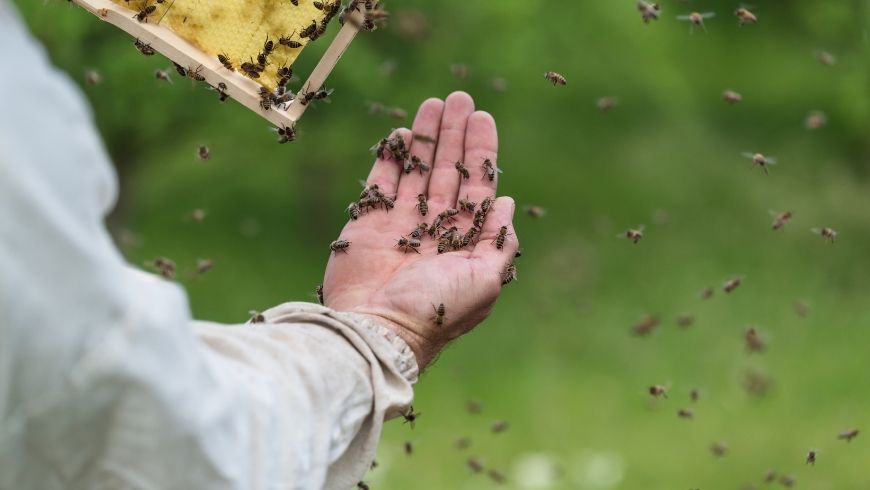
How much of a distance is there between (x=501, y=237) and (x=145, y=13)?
1.76 m

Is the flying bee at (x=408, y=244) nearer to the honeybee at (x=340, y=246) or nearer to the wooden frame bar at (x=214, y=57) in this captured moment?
the honeybee at (x=340, y=246)

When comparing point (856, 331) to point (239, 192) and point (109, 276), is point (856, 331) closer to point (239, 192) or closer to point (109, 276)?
point (239, 192)

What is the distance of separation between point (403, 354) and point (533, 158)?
534 inches

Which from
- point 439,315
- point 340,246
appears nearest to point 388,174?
point 340,246

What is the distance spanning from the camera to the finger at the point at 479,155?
4875 millimetres

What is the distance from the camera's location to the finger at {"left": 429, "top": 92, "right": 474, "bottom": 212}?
16.4ft

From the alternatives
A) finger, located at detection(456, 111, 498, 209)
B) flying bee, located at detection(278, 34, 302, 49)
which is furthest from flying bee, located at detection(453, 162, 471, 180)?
flying bee, located at detection(278, 34, 302, 49)

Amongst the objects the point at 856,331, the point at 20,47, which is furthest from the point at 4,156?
the point at 856,331

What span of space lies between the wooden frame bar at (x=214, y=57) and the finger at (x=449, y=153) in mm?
650

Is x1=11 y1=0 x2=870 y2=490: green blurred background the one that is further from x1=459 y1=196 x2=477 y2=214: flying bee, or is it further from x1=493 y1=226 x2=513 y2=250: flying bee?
x1=493 y1=226 x2=513 y2=250: flying bee

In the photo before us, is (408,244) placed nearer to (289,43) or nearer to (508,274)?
(508,274)

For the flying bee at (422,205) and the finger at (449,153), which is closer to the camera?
the flying bee at (422,205)

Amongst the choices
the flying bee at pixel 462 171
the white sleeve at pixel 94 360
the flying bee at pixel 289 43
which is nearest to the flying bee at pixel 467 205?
the flying bee at pixel 462 171

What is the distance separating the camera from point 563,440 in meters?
A: 13.3
